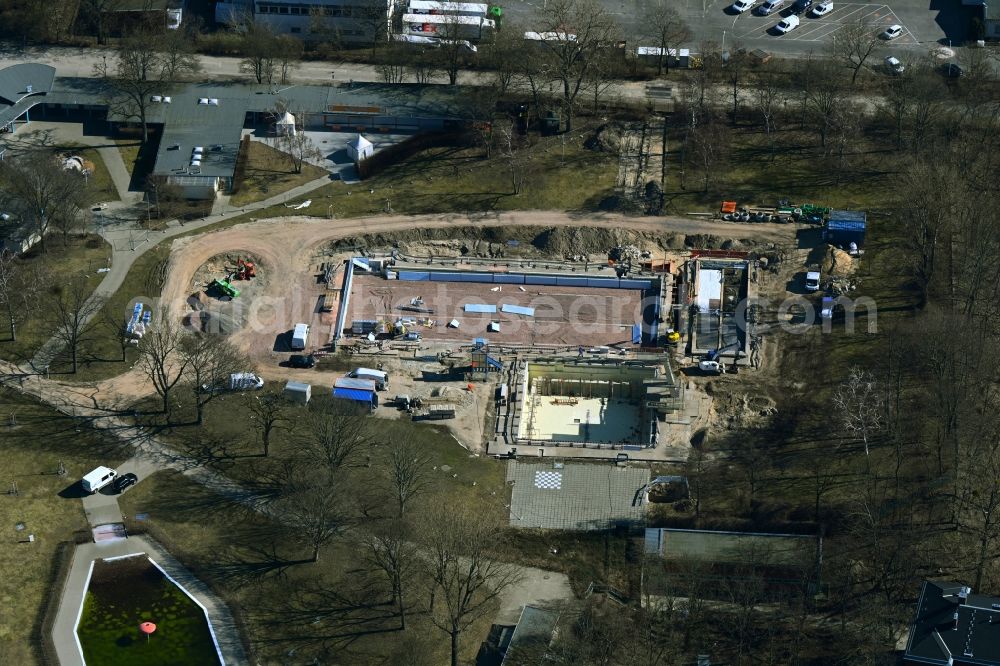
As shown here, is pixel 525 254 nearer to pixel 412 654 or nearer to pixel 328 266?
pixel 328 266

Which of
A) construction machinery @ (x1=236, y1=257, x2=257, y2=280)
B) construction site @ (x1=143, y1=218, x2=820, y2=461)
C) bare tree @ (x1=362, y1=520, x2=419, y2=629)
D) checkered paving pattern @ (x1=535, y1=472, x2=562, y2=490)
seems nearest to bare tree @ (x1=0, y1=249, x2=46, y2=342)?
construction site @ (x1=143, y1=218, x2=820, y2=461)

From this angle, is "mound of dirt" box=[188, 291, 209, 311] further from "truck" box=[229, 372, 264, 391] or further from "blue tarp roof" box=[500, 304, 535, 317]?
"blue tarp roof" box=[500, 304, 535, 317]

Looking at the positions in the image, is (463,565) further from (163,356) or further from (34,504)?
(34,504)

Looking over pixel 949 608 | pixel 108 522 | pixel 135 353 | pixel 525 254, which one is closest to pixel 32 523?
pixel 108 522

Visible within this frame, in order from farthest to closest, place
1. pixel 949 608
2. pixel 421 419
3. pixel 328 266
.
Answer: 1. pixel 328 266
2. pixel 421 419
3. pixel 949 608

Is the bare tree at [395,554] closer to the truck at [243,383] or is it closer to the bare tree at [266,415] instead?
the bare tree at [266,415]
